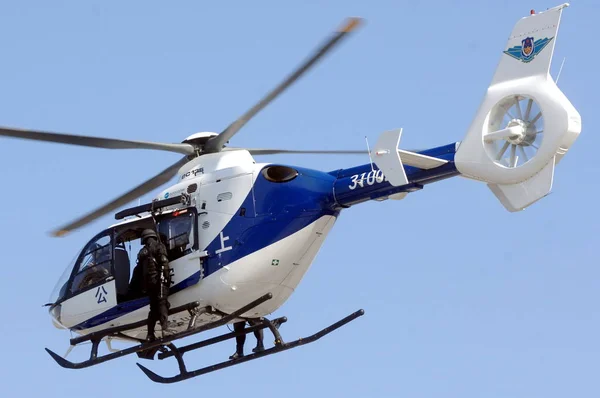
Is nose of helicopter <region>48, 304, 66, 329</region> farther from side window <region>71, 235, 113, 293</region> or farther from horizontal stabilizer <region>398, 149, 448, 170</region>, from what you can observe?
horizontal stabilizer <region>398, 149, 448, 170</region>

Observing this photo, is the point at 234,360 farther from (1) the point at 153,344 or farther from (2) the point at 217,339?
(1) the point at 153,344

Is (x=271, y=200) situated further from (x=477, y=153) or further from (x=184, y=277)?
(x=477, y=153)

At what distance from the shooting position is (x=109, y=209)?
23.0 meters

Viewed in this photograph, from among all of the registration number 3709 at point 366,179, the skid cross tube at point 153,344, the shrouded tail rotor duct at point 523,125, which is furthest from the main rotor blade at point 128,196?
the shrouded tail rotor duct at point 523,125

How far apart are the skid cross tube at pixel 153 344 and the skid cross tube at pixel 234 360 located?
646 mm

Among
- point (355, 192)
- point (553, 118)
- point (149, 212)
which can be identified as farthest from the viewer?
point (149, 212)

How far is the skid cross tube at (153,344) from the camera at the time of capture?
2111cm

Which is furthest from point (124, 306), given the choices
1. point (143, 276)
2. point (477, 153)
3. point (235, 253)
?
point (477, 153)

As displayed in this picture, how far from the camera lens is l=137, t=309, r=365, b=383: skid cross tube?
834 inches

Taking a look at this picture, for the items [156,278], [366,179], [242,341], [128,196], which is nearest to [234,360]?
[242,341]

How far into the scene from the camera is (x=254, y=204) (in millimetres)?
21328

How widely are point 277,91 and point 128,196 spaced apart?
397cm

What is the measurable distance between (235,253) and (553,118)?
5552mm

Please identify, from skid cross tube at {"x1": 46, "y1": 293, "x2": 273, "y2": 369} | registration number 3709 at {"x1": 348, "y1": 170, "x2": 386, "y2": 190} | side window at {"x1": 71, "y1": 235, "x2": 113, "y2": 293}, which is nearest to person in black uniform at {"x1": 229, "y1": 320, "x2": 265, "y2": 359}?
skid cross tube at {"x1": 46, "y1": 293, "x2": 273, "y2": 369}
